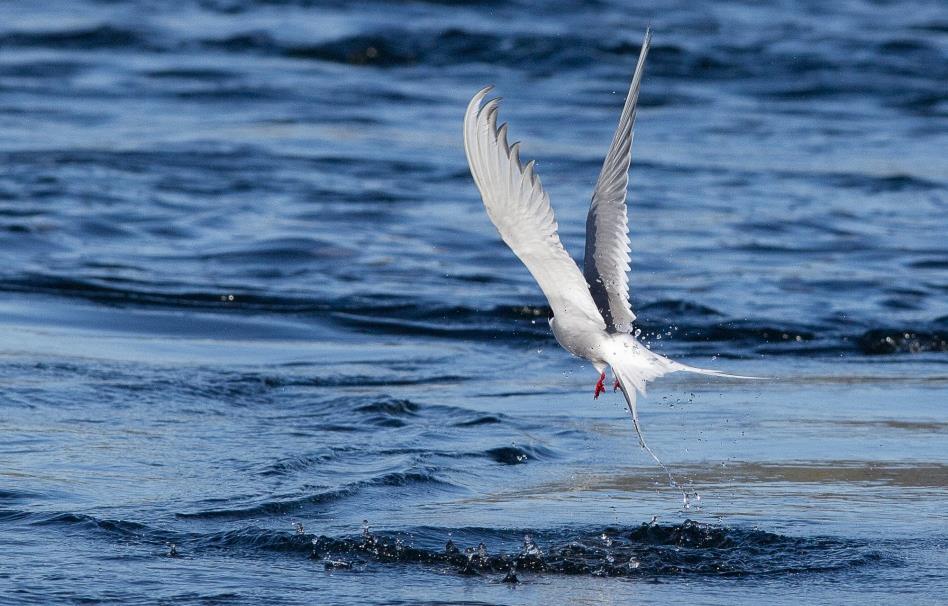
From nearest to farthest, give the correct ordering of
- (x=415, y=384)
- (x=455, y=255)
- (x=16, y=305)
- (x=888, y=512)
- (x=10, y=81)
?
(x=888, y=512) < (x=415, y=384) < (x=16, y=305) < (x=455, y=255) < (x=10, y=81)

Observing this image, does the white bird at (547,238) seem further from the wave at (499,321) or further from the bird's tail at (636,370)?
the wave at (499,321)

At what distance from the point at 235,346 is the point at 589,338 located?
402 cm

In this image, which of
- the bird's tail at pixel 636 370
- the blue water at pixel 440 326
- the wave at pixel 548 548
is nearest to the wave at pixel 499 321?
the blue water at pixel 440 326

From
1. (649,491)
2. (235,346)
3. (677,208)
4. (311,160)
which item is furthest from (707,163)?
(649,491)

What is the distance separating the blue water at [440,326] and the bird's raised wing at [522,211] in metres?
0.84

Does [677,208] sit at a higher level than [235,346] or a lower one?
higher

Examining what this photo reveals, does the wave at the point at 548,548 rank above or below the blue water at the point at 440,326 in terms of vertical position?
below

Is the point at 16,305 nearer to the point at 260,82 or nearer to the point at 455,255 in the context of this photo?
the point at 455,255

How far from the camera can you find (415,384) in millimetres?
8227

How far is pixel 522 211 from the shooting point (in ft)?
17.4

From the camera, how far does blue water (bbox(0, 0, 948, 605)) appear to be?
5449 millimetres

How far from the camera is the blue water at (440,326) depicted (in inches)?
215

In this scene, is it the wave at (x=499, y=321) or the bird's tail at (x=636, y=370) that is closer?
the bird's tail at (x=636, y=370)

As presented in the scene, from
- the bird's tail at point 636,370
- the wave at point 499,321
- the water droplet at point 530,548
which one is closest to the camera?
the bird's tail at point 636,370
